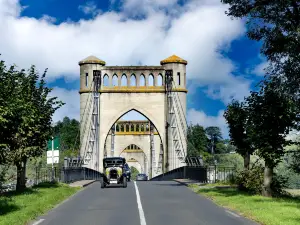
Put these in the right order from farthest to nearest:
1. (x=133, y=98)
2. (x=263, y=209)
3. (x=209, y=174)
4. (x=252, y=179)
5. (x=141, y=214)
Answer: (x=133, y=98) < (x=209, y=174) < (x=252, y=179) < (x=263, y=209) < (x=141, y=214)

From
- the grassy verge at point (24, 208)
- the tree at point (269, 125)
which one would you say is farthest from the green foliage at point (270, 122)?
the grassy verge at point (24, 208)

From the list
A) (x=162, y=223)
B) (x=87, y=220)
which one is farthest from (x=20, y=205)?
(x=162, y=223)

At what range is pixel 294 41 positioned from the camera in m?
19.6

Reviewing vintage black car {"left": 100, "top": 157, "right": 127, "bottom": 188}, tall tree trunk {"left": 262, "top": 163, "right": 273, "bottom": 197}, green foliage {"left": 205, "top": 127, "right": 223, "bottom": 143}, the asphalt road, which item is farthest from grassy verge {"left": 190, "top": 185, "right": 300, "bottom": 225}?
green foliage {"left": 205, "top": 127, "right": 223, "bottom": 143}

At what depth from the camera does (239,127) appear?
2436 centimetres

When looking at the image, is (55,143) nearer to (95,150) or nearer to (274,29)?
(274,29)

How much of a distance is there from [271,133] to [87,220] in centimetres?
1027

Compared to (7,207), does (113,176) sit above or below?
above

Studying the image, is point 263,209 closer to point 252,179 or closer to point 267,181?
point 267,181

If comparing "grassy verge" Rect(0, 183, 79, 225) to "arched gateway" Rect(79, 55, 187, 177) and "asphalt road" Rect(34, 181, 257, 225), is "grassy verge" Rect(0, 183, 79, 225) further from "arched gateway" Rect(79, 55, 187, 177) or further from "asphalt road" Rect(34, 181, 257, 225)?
"arched gateway" Rect(79, 55, 187, 177)

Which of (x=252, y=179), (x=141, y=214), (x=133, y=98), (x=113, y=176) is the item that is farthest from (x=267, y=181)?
(x=133, y=98)

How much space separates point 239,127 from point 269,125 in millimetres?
2624

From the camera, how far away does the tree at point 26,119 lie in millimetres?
18706

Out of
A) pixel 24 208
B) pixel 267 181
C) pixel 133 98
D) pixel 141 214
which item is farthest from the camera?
pixel 133 98
